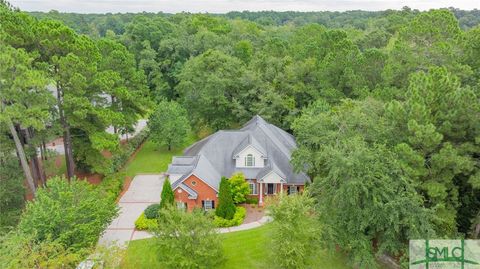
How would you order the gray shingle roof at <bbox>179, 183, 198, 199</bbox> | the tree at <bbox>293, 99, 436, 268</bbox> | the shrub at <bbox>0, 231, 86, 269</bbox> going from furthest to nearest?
the gray shingle roof at <bbox>179, 183, 198, 199</bbox> → the tree at <bbox>293, 99, 436, 268</bbox> → the shrub at <bbox>0, 231, 86, 269</bbox>

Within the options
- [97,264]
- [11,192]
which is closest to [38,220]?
[97,264]

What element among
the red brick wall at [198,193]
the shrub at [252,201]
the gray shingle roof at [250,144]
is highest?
the gray shingle roof at [250,144]

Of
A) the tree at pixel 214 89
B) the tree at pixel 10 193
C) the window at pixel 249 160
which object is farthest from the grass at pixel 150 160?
the tree at pixel 10 193

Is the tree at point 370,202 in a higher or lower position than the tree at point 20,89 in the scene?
lower

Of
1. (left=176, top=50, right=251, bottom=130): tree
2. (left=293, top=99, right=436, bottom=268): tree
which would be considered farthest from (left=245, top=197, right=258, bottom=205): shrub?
(left=176, top=50, right=251, bottom=130): tree

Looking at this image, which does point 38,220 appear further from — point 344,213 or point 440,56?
point 440,56

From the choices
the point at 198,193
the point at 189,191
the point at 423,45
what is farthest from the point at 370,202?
the point at 423,45

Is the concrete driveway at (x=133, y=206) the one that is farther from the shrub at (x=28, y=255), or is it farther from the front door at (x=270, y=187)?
the front door at (x=270, y=187)

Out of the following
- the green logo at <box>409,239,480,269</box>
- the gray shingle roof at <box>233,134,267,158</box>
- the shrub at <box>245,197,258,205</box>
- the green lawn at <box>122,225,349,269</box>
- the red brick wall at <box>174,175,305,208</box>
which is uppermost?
the gray shingle roof at <box>233,134,267,158</box>

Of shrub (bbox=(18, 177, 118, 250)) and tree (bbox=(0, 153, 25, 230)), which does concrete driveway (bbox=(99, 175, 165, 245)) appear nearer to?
shrub (bbox=(18, 177, 118, 250))
